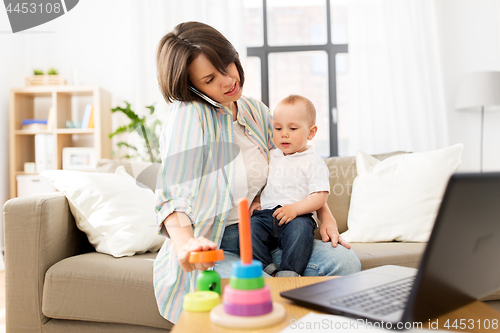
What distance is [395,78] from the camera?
11.0 ft

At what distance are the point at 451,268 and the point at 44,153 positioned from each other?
364 centimetres

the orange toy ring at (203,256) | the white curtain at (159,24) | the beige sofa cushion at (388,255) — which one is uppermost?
the white curtain at (159,24)

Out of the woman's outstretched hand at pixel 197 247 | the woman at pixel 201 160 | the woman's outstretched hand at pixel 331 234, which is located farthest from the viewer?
the woman's outstretched hand at pixel 331 234

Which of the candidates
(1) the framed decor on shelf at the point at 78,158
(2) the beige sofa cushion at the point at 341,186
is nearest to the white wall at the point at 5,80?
(1) the framed decor on shelf at the point at 78,158

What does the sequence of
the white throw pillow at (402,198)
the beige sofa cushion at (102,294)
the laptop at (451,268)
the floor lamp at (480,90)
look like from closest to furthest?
the laptop at (451,268) → the beige sofa cushion at (102,294) → the white throw pillow at (402,198) → the floor lamp at (480,90)

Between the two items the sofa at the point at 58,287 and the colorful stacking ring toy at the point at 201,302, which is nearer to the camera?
the colorful stacking ring toy at the point at 201,302

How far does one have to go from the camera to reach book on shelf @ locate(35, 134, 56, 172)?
3414mm

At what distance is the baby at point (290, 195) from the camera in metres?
1.10

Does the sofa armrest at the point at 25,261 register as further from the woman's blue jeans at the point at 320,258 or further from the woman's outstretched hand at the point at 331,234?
the woman's outstretched hand at the point at 331,234

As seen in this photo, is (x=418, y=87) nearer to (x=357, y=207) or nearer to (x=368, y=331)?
(x=357, y=207)

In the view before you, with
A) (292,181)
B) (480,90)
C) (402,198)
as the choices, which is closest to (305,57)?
(480,90)

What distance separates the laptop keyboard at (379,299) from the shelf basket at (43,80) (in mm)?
3597

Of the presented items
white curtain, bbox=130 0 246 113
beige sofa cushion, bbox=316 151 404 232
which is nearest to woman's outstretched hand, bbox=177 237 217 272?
beige sofa cushion, bbox=316 151 404 232

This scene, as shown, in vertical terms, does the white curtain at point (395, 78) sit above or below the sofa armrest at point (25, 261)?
above
